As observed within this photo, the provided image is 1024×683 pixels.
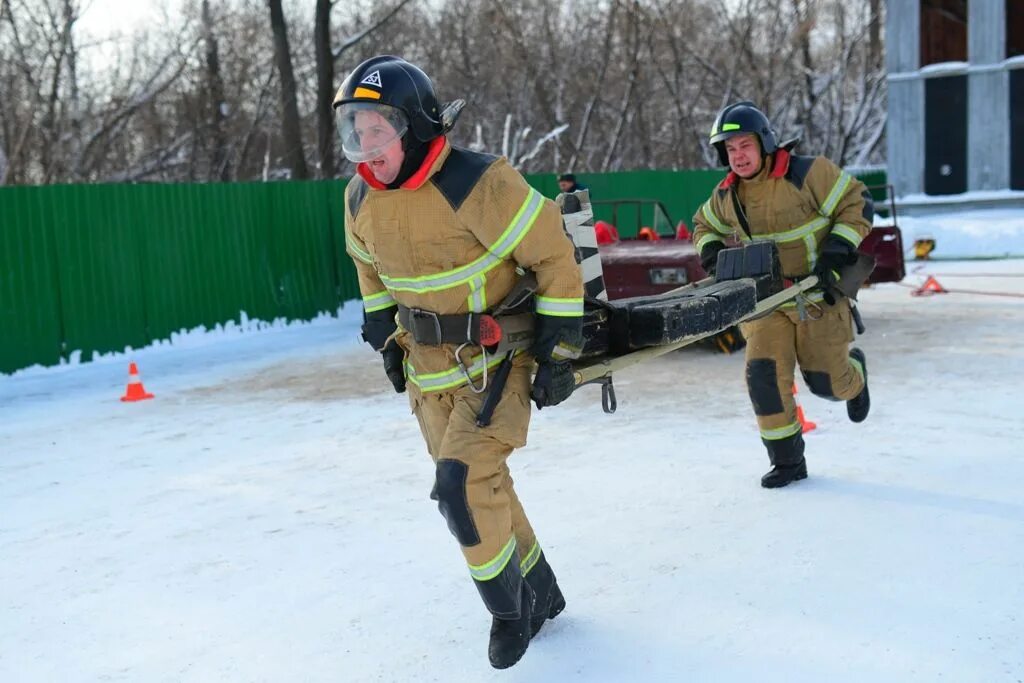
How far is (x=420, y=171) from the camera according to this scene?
3.30 meters

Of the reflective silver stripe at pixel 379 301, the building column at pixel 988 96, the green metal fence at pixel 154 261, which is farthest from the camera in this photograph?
the building column at pixel 988 96

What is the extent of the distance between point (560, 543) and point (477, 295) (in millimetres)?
1614

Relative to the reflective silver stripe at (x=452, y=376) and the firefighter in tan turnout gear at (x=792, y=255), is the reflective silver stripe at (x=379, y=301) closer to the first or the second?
the reflective silver stripe at (x=452, y=376)

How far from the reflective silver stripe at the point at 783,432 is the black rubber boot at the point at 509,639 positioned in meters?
2.31

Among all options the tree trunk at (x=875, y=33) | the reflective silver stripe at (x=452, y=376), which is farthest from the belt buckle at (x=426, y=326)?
the tree trunk at (x=875, y=33)

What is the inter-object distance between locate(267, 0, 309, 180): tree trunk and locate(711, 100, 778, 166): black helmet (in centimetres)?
1636

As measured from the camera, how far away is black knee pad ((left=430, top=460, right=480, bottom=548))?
10.8ft

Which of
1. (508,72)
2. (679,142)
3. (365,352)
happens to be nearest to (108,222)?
(365,352)

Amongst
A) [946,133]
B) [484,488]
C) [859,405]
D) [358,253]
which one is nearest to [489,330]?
[484,488]

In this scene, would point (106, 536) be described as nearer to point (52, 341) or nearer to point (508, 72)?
point (52, 341)

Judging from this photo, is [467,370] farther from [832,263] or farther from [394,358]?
[832,263]

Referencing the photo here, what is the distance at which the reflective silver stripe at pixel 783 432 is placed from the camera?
5367mm

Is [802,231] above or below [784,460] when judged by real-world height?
above

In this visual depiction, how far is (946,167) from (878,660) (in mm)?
25025
